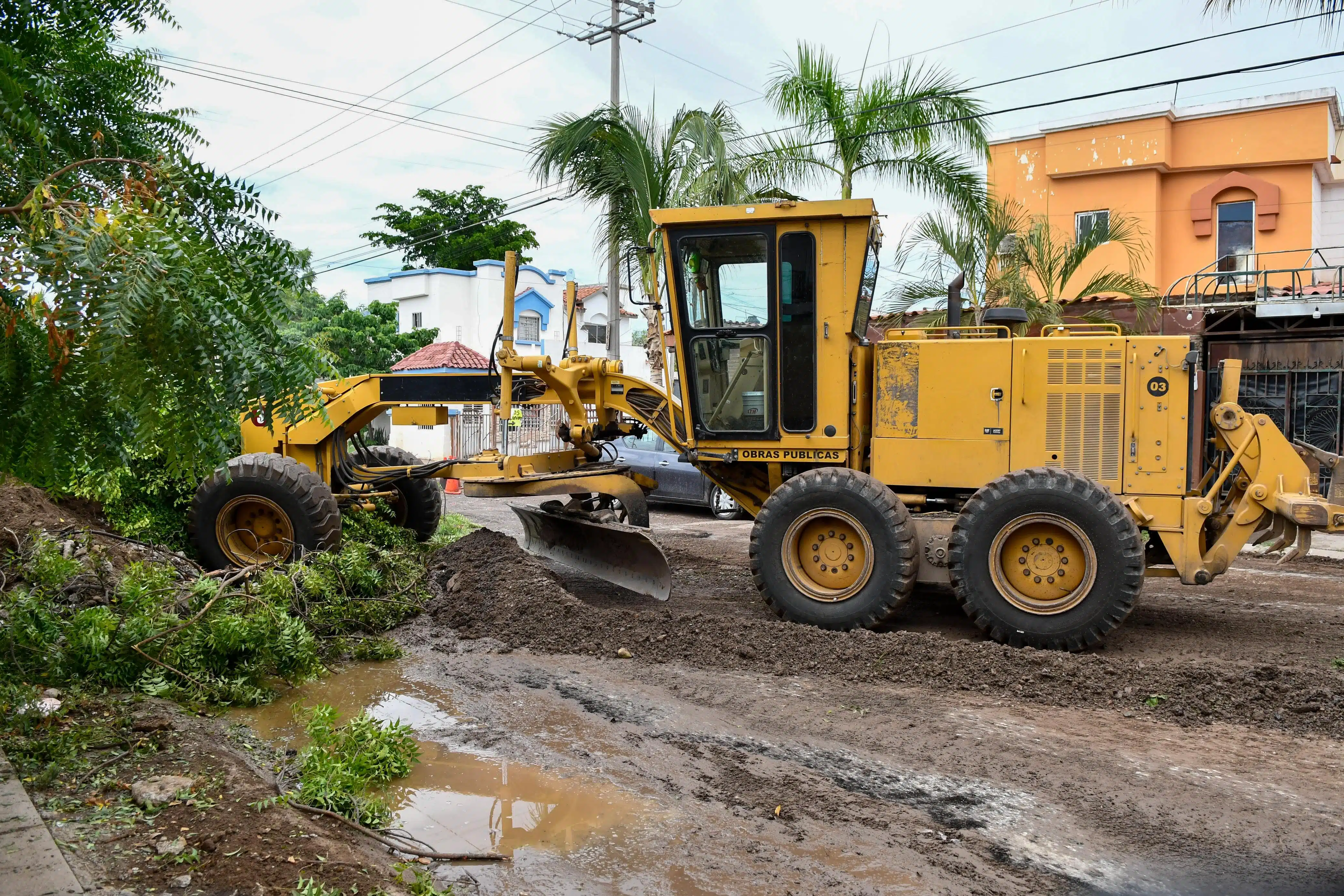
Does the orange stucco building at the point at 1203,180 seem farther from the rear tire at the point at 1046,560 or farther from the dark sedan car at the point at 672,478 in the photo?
the rear tire at the point at 1046,560

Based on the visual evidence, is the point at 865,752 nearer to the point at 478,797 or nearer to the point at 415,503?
the point at 478,797

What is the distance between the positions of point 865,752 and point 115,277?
421 centimetres

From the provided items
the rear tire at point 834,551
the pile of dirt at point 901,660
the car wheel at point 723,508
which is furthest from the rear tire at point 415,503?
the car wheel at point 723,508

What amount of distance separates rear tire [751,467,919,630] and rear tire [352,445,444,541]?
14.9 feet

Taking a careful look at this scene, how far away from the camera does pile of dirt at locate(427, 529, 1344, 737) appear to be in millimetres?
6102

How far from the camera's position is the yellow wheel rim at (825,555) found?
25.6 ft

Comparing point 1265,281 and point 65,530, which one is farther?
point 1265,281

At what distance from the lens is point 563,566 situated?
9.80 m

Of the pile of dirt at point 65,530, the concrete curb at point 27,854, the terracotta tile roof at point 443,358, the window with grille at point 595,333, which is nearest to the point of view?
the concrete curb at point 27,854

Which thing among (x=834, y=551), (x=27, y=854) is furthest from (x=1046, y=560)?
(x=27, y=854)

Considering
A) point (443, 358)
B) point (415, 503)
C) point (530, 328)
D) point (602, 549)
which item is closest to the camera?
point (602, 549)

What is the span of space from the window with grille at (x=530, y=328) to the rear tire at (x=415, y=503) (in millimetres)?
25857

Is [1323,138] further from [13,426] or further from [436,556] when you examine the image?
[13,426]

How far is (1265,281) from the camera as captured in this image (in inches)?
644
